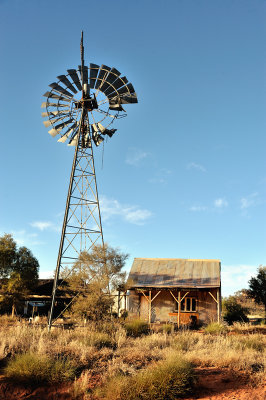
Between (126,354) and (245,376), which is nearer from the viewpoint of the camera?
(245,376)

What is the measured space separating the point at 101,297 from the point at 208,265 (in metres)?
12.6

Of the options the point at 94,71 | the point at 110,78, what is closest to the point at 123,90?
the point at 110,78

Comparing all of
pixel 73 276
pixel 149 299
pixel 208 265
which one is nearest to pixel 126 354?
pixel 73 276

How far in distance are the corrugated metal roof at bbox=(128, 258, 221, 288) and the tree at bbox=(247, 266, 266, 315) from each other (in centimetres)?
815

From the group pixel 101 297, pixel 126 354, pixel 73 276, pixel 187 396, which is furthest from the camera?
pixel 73 276

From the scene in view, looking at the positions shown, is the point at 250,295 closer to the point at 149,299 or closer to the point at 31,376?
the point at 149,299

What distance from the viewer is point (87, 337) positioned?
1301 centimetres

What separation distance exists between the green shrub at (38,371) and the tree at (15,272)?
60.5 ft

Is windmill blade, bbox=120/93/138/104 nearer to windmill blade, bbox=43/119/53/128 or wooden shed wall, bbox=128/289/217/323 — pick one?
windmill blade, bbox=43/119/53/128

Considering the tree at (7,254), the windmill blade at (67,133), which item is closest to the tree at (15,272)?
the tree at (7,254)

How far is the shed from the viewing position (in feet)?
79.5

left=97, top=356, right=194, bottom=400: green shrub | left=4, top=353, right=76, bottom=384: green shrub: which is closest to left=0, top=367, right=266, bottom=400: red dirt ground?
left=4, top=353, right=76, bottom=384: green shrub

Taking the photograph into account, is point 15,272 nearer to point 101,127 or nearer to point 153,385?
point 101,127

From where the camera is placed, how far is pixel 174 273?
2633cm
